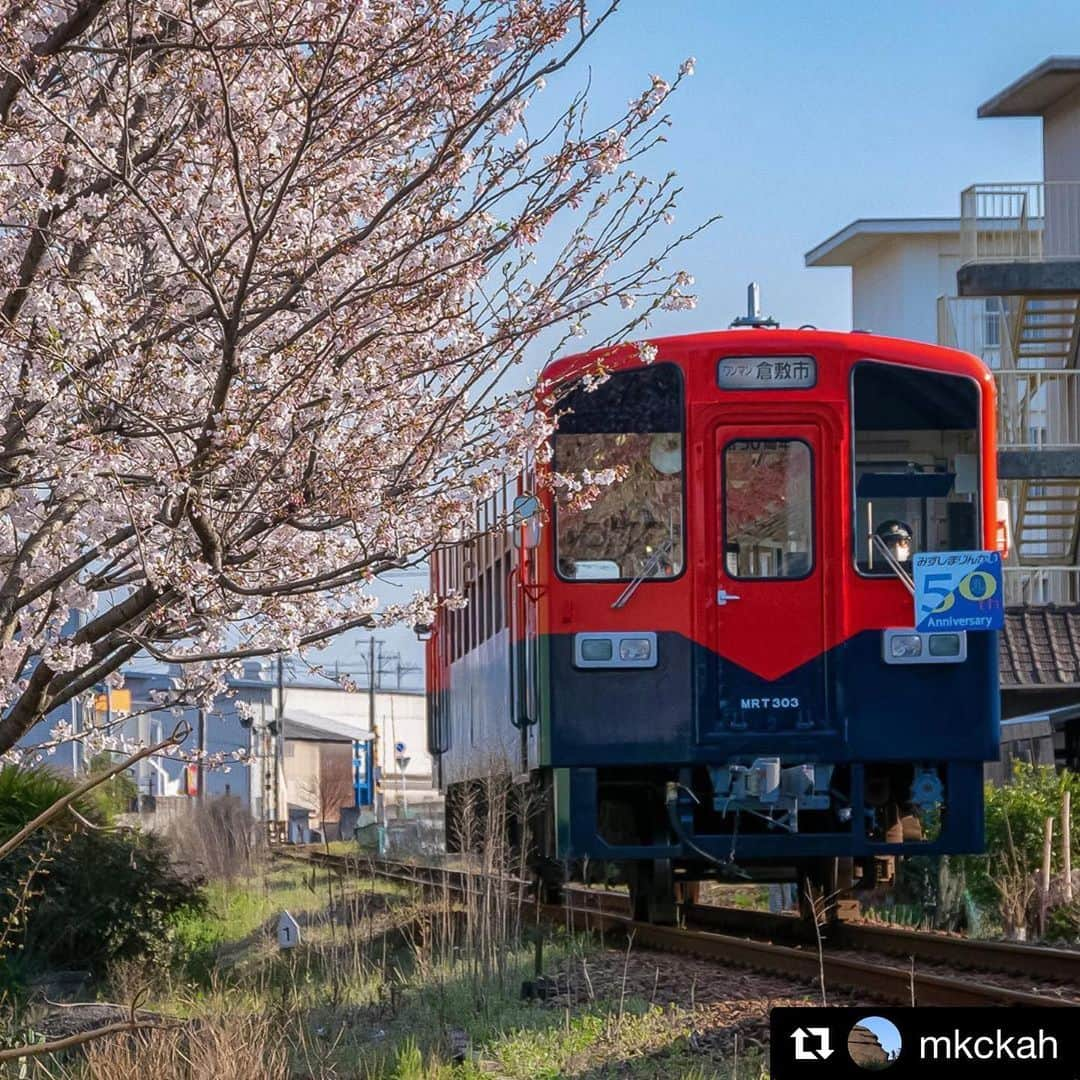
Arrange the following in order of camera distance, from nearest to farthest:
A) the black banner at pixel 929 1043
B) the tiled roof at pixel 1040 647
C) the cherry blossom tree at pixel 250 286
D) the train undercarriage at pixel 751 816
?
the black banner at pixel 929 1043 < the cherry blossom tree at pixel 250 286 < the train undercarriage at pixel 751 816 < the tiled roof at pixel 1040 647

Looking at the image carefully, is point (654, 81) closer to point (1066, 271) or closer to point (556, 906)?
point (556, 906)

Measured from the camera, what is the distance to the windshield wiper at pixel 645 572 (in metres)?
10.6

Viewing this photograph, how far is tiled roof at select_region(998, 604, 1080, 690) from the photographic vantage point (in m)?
22.3

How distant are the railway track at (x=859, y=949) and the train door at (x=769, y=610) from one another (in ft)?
4.15

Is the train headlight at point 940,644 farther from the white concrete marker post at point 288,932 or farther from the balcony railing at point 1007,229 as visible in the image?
the balcony railing at point 1007,229

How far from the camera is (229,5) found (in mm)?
6723

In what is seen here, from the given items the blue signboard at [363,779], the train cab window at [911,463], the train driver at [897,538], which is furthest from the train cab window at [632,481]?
the blue signboard at [363,779]

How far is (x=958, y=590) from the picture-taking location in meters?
10.6

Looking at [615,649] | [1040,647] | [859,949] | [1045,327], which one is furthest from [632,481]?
[1045,327]

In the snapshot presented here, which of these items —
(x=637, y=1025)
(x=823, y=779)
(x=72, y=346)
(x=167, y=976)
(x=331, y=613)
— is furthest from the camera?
(x=167, y=976)

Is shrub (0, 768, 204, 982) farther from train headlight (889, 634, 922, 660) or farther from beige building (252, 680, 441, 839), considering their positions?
beige building (252, 680, 441, 839)

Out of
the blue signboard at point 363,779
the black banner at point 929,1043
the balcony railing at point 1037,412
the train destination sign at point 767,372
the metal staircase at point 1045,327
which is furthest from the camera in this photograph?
the blue signboard at point 363,779

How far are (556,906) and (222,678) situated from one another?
5.64 metres

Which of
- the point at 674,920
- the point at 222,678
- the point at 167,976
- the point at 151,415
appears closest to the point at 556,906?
the point at 674,920
